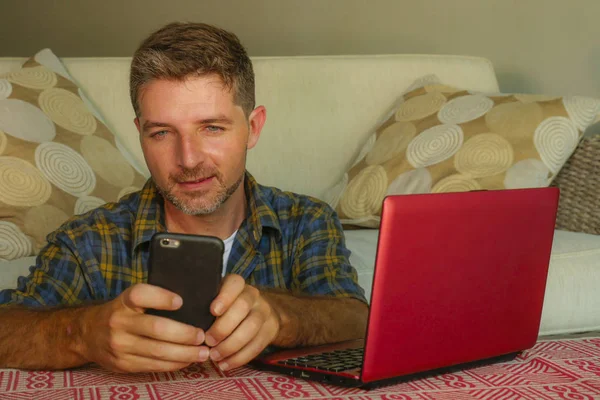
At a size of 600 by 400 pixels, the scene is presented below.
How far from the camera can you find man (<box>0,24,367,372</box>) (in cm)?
90

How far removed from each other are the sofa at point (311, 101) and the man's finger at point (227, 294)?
1103 millimetres

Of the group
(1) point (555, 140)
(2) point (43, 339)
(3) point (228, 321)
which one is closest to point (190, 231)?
(2) point (43, 339)

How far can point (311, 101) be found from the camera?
2297 mm

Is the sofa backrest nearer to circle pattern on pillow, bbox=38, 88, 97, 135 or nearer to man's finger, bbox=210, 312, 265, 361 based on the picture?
circle pattern on pillow, bbox=38, 88, 97, 135

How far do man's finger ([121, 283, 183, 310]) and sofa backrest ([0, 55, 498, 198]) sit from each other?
1.28 meters

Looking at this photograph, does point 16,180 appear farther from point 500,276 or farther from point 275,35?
point 275,35

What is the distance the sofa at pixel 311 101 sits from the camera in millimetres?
2178

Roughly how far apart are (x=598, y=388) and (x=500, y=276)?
0.16 metres

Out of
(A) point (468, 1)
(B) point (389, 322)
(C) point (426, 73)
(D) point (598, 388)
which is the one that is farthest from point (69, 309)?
(A) point (468, 1)

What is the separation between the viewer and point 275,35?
10.4ft

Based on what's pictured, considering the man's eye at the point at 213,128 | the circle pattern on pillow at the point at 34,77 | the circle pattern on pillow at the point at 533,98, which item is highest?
the circle pattern on pillow at the point at 533,98

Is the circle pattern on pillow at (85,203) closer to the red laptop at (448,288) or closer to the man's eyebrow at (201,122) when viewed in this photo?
the man's eyebrow at (201,122)

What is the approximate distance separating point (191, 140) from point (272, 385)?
1.39ft

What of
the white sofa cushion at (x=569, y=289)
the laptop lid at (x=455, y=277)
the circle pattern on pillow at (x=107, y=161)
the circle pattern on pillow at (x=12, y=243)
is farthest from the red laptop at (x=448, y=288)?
the circle pattern on pillow at (x=107, y=161)
